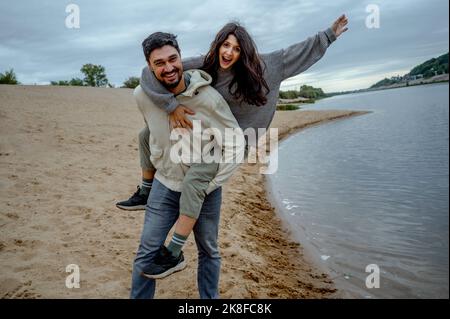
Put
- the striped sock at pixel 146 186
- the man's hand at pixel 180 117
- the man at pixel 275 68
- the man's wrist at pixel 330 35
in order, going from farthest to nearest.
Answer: the striped sock at pixel 146 186 < the man's wrist at pixel 330 35 < the man at pixel 275 68 < the man's hand at pixel 180 117

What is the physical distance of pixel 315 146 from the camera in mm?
15609

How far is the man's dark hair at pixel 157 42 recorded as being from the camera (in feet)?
7.97

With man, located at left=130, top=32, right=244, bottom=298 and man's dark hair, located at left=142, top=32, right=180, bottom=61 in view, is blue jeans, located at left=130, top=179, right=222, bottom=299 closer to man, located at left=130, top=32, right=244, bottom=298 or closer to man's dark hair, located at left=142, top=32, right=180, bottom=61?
man, located at left=130, top=32, right=244, bottom=298

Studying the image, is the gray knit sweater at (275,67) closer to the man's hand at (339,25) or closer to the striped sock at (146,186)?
the man's hand at (339,25)

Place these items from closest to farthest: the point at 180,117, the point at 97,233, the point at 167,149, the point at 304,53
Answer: the point at 180,117 → the point at 167,149 → the point at 304,53 → the point at 97,233

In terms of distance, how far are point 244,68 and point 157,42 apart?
0.60 meters

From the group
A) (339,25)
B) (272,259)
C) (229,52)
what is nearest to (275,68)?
(229,52)

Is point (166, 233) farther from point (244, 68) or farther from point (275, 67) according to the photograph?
point (275, 67)

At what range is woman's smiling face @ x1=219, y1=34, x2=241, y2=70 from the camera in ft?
8.44

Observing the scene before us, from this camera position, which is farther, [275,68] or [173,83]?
[275,68]

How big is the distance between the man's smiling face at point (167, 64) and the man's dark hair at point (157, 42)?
27mm

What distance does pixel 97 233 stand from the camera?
459 cm

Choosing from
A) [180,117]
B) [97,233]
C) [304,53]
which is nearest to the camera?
[180,117]

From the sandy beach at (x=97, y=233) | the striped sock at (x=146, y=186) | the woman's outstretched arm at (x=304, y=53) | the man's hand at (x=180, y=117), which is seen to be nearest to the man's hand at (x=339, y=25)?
the woman's outstretched arm at (x=304, y=53)
